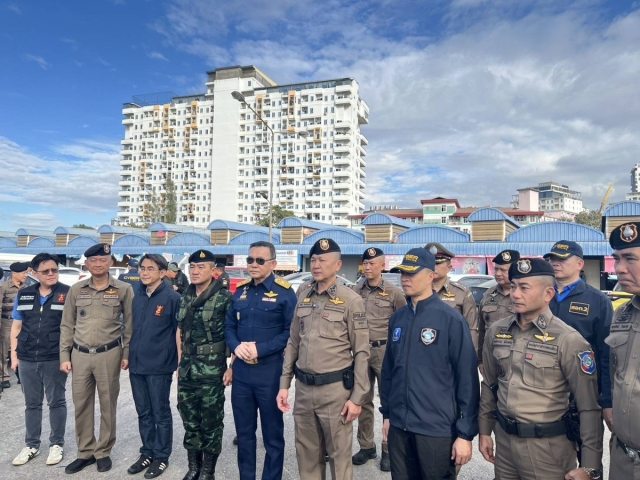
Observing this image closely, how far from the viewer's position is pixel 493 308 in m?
4.54

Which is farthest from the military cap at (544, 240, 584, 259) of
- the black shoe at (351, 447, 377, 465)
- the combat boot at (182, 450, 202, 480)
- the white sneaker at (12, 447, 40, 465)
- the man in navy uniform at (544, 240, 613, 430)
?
the white sneaker at (12, 447, 40, 465)

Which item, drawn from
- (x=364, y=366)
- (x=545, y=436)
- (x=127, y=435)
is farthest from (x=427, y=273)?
(x=127, y=435)

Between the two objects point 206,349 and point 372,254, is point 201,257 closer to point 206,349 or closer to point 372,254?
point 206,349

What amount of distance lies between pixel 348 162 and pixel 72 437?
238ft

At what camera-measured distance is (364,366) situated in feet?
10.1

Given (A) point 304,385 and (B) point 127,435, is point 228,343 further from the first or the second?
(B) point 127,435

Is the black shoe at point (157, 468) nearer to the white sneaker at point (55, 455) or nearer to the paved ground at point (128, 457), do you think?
the paved ground at point (128, 457)

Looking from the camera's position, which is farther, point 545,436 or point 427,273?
point 427,273

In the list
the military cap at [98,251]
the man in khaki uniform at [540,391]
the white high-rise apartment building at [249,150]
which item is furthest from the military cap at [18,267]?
the white high-rise apartment building at [249,150]

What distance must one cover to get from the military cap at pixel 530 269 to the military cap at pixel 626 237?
1.18 feet

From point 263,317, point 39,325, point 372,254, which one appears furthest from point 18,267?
point 372,254

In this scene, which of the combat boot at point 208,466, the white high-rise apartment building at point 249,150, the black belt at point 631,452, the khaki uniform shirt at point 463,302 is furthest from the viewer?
the white high-rise apartment building at point 249,150

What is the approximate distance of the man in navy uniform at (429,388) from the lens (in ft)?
8.29

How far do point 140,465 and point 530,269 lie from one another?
12.0ft
